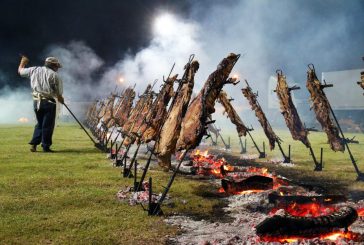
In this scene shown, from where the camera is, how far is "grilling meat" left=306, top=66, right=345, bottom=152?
1258 centimetres

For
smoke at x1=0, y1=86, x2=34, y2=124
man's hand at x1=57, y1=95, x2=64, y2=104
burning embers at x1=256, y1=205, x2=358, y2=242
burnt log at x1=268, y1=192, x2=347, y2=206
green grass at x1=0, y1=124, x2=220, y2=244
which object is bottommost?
green grass at x1=0, y1=124, x2=220, y2=244

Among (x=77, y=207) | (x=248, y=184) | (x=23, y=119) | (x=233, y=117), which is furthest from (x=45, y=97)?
(x=23, y=119)

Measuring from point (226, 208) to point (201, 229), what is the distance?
5.21 ft

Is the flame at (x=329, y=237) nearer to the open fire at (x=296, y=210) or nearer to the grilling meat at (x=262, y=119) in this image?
the open fire at (x=296, y=210)

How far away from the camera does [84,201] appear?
25.4 ft

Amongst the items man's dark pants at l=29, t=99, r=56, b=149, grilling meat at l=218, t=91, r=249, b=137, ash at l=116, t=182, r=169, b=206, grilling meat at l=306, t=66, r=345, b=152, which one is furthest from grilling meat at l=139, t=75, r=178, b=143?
man's dark pants at l=29, t=99, r=56, b=149

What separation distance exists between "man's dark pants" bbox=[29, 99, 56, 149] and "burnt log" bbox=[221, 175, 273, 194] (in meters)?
10.1

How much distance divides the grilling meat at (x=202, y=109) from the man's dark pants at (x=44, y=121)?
33.7 ft

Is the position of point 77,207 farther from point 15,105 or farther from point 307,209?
point 15,105

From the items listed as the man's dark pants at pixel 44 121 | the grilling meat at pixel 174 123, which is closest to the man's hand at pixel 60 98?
the man's dark pants at pixel 44 121

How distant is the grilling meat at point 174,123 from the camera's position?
8023 mm

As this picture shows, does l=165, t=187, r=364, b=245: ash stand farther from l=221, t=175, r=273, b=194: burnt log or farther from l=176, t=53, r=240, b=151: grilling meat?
l=176, t=53, r=240, b=151: grilling meat

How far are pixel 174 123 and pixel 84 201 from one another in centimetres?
251

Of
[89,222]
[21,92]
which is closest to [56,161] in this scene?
[89,222]
